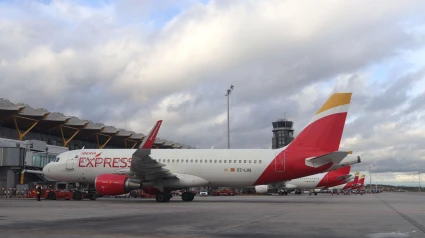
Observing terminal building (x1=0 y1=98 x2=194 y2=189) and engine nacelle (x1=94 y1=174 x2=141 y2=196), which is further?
terminal building (x1=0 y1=98 x2=194 y2=189)

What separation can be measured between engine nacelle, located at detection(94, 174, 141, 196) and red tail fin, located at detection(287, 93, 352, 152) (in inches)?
473

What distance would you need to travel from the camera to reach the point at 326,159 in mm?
27688

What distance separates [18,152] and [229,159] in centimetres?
2721

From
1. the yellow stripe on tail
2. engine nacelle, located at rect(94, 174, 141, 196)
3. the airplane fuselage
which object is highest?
the yellow stripe on tail

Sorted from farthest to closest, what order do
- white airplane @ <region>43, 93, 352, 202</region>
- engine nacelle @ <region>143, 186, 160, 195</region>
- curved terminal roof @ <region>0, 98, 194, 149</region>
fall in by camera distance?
1. curved terminal roof @ <region>0, 98, 194, 149</region>
2. engine nacelle @ <region>143, 186, 160, 195</region>
3. white airplane @ <region>43, 93, 352, 202</region>

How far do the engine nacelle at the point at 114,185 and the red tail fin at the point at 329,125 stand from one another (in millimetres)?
12019

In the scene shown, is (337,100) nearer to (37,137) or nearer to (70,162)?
(70,162)

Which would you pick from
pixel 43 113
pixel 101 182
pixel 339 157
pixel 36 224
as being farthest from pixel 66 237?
pixel 43 113

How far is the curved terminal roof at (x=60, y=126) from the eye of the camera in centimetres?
5466

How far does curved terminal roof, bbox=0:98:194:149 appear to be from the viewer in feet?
179

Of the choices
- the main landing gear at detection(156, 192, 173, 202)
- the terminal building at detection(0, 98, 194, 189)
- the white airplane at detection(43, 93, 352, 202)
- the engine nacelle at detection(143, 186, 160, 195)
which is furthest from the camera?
the terminal building at detection(0, 98, 194, 189)

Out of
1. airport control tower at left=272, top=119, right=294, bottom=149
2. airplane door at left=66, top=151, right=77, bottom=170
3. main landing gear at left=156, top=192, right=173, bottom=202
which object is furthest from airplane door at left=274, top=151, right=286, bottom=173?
airport control tower at left=272, top=119, right=294, bottom=149

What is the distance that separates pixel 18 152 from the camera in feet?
151

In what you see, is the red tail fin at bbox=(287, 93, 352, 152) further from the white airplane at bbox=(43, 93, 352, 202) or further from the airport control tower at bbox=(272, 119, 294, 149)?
the airport control tower at bbox=(272, 119, 294, 149)
